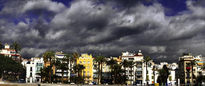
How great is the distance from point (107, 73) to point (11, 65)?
6633cm

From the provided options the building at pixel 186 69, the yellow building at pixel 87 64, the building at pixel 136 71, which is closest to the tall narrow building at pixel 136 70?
the building at pixel 136 71

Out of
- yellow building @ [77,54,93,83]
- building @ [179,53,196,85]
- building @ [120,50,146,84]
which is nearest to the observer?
building @ [179,53,196,85]

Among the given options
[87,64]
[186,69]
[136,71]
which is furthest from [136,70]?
[87,64]

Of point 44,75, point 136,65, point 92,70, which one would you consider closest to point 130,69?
point 136,65

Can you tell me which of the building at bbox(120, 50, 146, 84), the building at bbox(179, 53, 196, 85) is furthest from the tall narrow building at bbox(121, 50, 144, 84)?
the building at bbox(179, 53, 196, 85)

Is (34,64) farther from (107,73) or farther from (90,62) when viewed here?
(107,73)

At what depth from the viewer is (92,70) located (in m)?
190

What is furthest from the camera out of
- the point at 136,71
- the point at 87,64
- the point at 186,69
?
the point at 87,64

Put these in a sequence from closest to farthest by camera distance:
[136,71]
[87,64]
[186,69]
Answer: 1. [186,69]
2. [136,71]
3. [87,64]

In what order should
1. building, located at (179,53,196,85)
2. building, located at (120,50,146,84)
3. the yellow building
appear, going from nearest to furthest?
1. building, located at (179,53,196,85)
2. building, located at (120,50,146,84)
3. the yellow building

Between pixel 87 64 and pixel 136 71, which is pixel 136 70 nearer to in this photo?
pixel 136 71

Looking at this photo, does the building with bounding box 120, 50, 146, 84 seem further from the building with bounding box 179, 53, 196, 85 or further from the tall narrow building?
the building with bounding box 179, 53, 196, 85

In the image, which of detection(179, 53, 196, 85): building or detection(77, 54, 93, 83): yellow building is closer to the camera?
detection(179, 53, 196, 85): building

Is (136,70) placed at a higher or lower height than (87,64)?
lower
